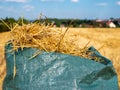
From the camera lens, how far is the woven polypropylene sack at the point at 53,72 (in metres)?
3.57

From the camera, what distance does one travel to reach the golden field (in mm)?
5946

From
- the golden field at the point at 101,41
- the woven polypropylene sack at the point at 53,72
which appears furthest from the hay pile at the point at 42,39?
the golden field at the point at 101,41

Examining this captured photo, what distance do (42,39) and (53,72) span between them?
1.68 feet

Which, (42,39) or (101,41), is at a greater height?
(42,39)

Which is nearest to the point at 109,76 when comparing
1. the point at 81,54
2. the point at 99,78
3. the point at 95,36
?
the point at 99,78

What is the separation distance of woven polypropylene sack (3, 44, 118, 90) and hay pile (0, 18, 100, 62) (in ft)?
0.40

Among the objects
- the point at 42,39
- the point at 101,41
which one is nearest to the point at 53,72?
the point at 42,39

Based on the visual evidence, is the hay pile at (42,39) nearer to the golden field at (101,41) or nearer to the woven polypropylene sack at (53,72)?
the woven polypropylene sack at (53,72)

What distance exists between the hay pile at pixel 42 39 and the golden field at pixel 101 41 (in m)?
1.58

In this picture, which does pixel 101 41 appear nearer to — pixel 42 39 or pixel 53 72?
pixel 42 39

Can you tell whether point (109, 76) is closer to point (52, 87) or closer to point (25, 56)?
point (52, 87)

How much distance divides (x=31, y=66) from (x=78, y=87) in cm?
53

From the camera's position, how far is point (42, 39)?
396 cm

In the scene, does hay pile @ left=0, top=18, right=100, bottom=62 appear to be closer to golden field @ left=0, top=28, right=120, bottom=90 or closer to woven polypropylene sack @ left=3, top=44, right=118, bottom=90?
woven polypropylene sack @ left=3, top=44, right=118, bottom=90
